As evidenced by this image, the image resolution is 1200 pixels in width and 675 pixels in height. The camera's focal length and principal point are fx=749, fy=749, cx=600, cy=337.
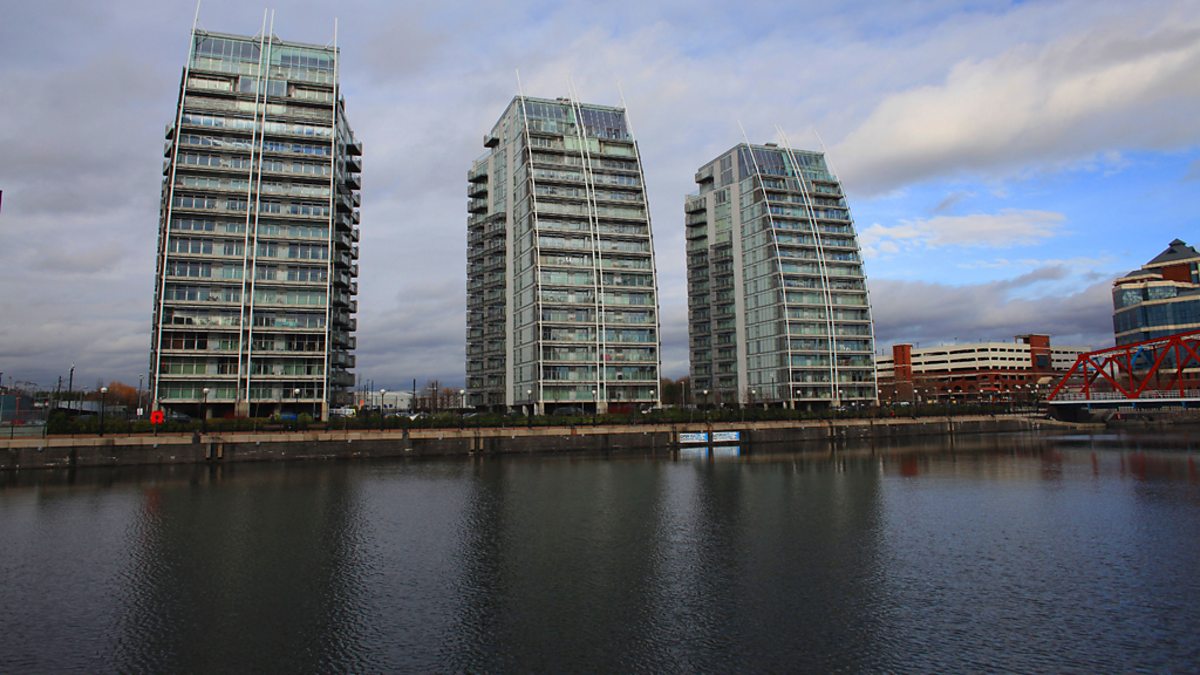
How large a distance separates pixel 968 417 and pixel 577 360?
234 ft

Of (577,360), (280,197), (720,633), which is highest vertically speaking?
(280,197)

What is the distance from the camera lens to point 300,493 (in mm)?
52219

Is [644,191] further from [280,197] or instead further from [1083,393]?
[1083,393]

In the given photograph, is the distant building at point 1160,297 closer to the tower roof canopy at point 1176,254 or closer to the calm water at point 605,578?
the tower roof canopy at point 1176,254

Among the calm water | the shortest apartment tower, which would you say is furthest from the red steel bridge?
the calm water

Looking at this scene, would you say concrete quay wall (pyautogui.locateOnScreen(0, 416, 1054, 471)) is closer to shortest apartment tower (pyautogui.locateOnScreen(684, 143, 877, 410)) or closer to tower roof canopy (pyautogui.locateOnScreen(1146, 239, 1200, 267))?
shortest apartment tower (pyautogui.locateOnScreen(684, 143, 877, 410))

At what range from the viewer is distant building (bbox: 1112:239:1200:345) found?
17212 centimetres

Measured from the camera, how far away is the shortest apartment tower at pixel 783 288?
147 meters

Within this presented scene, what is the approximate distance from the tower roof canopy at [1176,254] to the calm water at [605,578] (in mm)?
174600

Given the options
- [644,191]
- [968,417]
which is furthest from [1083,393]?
[644,191]

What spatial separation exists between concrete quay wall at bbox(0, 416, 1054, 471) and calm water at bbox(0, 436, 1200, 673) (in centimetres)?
1863

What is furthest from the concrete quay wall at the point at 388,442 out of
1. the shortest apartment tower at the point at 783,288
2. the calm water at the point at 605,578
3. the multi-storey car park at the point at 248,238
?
the shortest apartment tower at the point at 783,288

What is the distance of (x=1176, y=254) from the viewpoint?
633 ft

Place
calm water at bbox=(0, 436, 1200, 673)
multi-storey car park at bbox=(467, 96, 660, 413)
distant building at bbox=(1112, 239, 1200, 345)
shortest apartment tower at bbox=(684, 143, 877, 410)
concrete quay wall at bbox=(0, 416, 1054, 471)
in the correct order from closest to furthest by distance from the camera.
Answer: calm water at bbox=(0, 436, 1200, 673)
concrete quay wall at bbox=(0, 416, 1054, 471)
multi-storey car park at bbox=(467, 96, 660, 413)
shortest apartment tower at bbox=(684, 143, 877, 410)
distant building at bbox=(1112, 239, 1200, 345)
